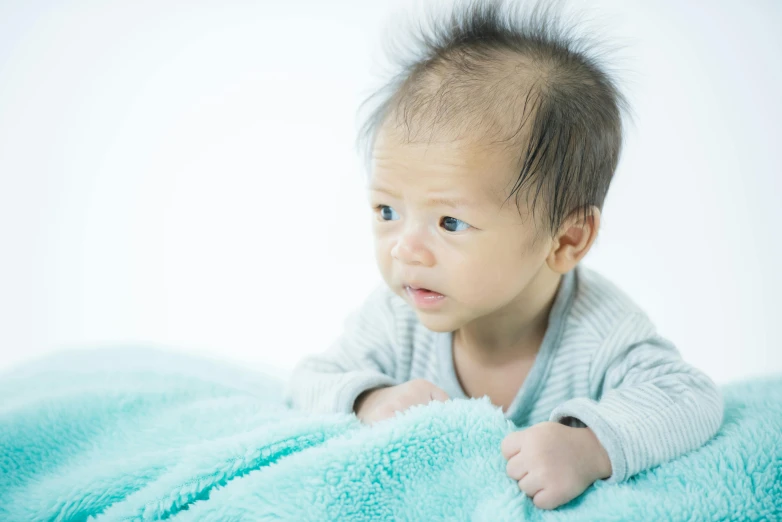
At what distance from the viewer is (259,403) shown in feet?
4.13

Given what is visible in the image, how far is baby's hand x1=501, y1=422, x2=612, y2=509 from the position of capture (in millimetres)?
942

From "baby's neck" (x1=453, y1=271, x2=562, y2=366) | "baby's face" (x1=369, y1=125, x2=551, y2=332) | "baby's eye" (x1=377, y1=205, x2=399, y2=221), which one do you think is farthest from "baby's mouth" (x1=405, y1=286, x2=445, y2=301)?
"baby's neck" (x1=453, y1=271, x2=562, y2=366)

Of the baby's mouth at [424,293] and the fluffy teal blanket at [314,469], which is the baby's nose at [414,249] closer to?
the baby's mouth at [424,293]

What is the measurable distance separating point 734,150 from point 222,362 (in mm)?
1724

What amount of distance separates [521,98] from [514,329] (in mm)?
422

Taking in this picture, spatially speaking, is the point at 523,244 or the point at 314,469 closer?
the point at 314,469

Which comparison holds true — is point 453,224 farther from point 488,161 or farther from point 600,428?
point 600,428

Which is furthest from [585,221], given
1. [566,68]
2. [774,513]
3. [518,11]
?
[774,513]

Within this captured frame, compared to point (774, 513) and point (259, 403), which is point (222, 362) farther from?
point (774, 513)

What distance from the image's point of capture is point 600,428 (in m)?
1.03

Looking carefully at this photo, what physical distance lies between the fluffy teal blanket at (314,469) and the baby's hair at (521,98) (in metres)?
0.37

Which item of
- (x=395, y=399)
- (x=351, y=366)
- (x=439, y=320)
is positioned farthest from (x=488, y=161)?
(x=351, y=366)

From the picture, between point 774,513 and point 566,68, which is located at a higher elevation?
point 566,68

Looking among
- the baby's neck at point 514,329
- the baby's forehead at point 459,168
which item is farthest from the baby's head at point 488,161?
the baby's neck at point 514,329
